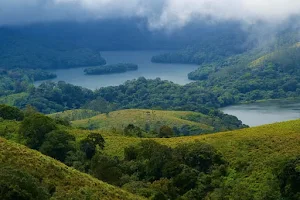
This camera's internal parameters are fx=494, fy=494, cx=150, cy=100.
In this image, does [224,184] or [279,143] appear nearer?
[224,184]

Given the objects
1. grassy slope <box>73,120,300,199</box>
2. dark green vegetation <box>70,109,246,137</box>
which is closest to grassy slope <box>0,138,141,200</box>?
grassy slope <box>73,120,300,199</box>

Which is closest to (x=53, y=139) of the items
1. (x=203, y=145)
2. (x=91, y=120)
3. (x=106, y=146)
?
(x=106, y=146)

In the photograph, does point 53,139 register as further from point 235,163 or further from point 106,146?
point 235,163

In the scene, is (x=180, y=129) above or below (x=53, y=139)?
below

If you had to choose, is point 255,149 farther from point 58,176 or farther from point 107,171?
point 58,176

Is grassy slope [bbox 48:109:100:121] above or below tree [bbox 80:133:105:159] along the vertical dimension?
below

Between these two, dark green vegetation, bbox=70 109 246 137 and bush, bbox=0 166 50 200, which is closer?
bush, bbox=0 166 50 200

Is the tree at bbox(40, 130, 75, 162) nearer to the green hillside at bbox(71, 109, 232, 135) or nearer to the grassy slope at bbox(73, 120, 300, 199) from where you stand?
the grassy slope at bbox(73, 120, 300, 199)
